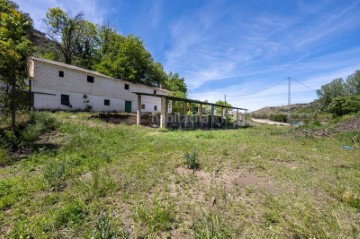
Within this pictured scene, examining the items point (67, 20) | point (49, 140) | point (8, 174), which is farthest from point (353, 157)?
point (67, 20)

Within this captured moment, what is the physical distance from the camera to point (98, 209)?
3406 mm

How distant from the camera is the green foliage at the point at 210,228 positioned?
2580 mm

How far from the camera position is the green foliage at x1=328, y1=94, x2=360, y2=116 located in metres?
25.7

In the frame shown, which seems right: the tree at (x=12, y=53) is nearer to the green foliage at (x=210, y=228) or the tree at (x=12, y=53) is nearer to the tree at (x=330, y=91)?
the green foliage at (x=210, y=228)

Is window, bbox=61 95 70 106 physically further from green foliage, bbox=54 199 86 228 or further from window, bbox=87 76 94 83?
green foliage, bbox=54 199 86 228

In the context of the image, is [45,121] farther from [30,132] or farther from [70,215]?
[70,215]

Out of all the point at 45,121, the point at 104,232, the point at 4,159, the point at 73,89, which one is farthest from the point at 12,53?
the point at 73,89

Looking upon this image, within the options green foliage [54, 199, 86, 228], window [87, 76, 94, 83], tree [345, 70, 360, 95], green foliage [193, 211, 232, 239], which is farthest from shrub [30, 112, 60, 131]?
tree [345, 70, 360, 95]

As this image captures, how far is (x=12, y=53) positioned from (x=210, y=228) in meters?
10.3

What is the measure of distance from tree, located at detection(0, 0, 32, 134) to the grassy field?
3785 millimetres

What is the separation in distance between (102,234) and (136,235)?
1.68 ft

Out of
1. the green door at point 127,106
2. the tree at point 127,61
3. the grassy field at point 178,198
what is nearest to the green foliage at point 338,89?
the tree at point 127,61

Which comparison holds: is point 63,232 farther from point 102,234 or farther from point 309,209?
point 309,209

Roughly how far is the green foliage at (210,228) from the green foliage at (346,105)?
32457mm
